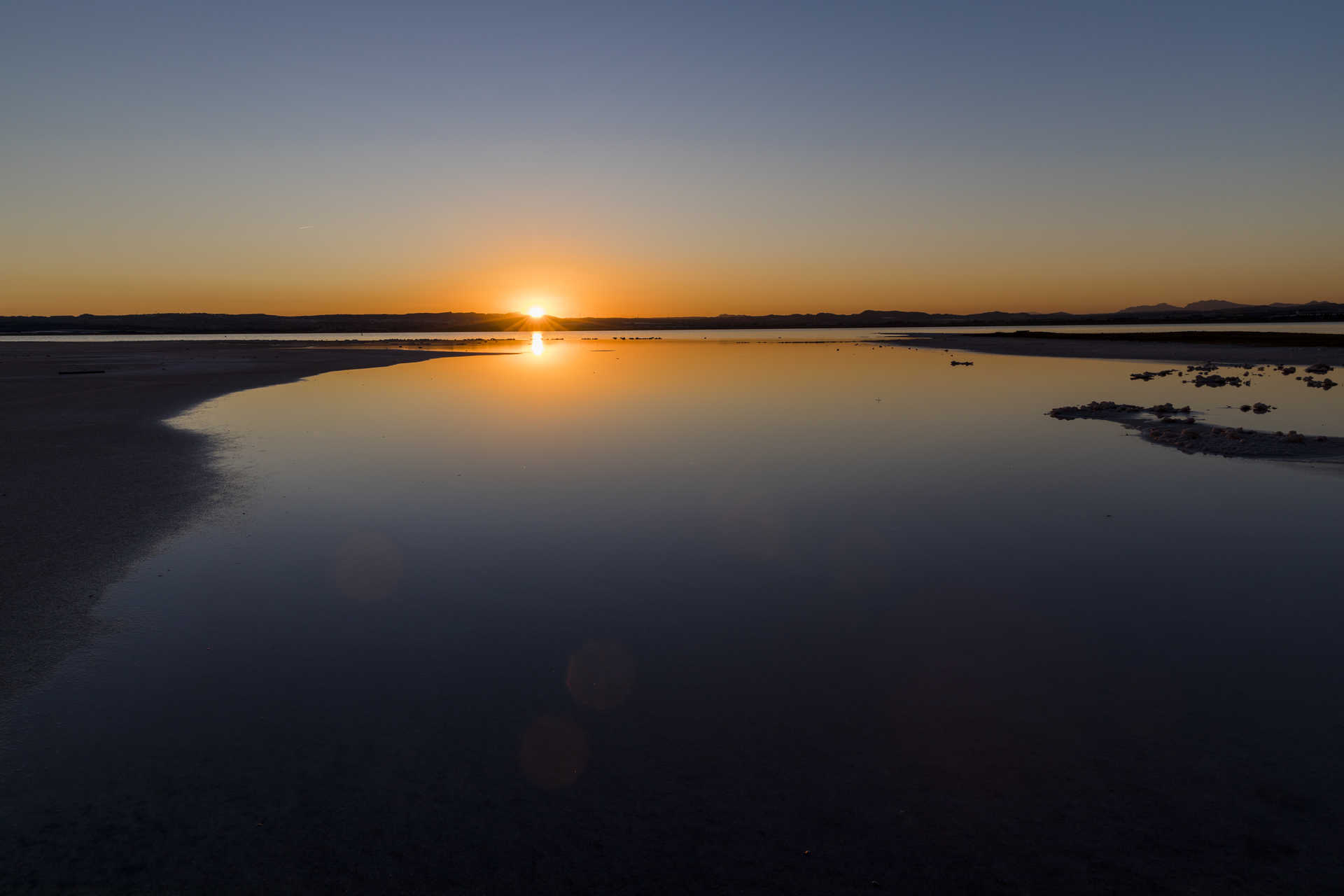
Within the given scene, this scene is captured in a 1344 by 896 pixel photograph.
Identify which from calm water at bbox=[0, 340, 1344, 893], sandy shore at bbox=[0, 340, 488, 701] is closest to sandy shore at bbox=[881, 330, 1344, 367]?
calm water at bbox=[0, 340, 1344, 893]

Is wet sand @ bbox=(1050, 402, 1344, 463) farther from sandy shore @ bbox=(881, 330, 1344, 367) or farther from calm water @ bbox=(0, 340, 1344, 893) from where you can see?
sandy shore @ bbox=(881, 330, 1344, 367)

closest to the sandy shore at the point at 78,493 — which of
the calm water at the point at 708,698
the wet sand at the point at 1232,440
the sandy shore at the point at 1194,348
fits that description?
the calm water at the point at 708,698

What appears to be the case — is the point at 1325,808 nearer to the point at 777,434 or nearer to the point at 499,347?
the point at 777,434

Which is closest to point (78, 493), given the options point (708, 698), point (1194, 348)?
point (708, 698)

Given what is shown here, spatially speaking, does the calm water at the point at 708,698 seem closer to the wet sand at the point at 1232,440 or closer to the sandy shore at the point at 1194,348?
the wet sand at the point at 1232,440

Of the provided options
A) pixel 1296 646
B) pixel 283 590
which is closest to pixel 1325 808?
pixel 1296 646

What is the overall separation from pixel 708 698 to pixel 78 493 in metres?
12.7

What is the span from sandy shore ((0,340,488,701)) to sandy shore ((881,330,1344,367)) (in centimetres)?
5155

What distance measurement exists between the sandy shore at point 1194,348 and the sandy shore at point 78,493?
169ft

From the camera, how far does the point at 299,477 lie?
14.4 meters

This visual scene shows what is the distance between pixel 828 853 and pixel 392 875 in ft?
8.50

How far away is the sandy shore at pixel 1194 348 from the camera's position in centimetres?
4459

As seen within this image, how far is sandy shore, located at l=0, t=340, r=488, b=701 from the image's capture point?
7.54 meters

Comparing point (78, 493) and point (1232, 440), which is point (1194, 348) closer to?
point (1232, 440)
